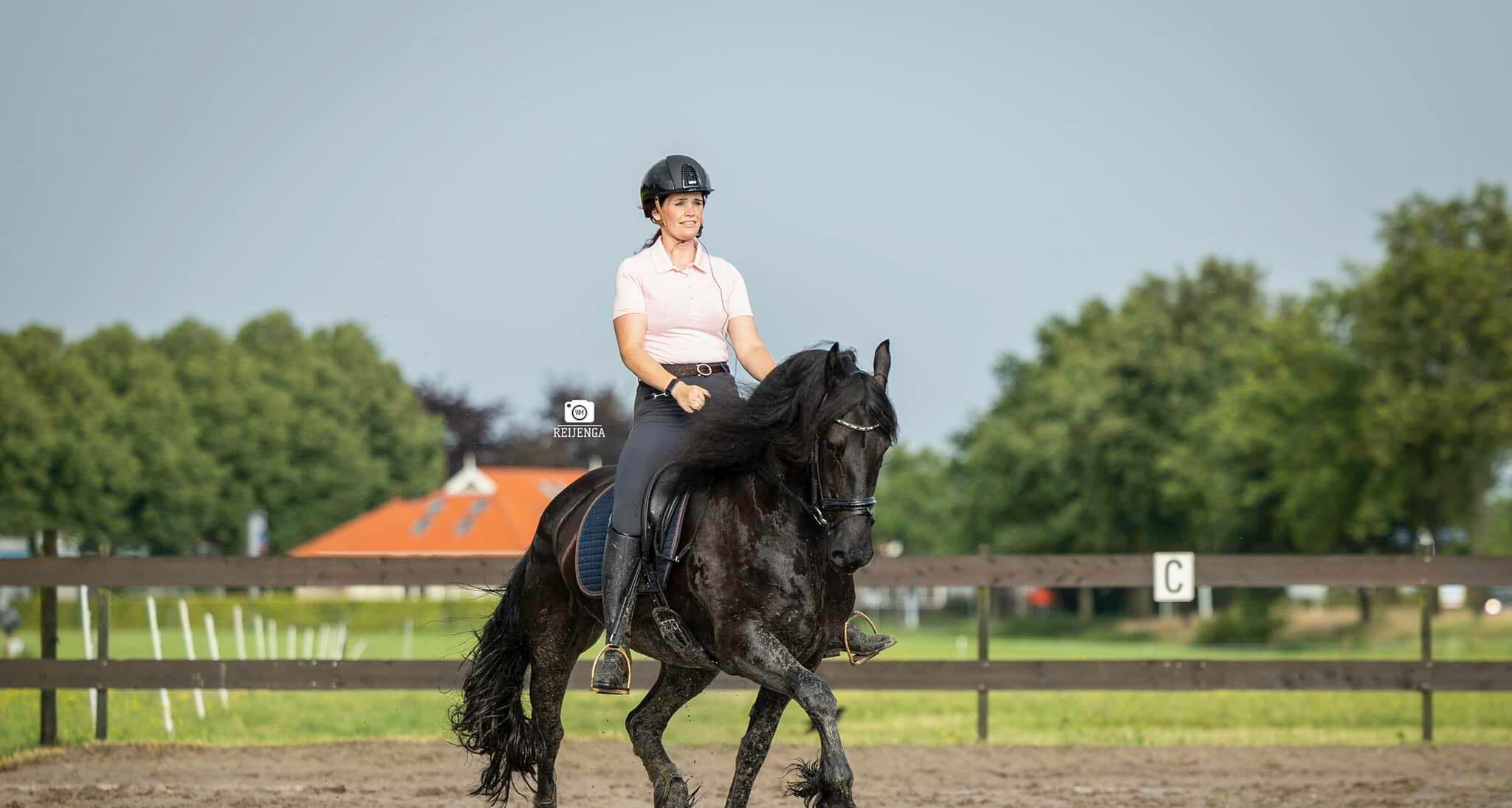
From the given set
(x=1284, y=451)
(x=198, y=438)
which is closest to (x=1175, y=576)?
(x=1284, y=451)

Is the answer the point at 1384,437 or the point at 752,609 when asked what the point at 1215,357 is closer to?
the point at 1384,437

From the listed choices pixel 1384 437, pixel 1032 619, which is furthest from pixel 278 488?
pixel 1384 437

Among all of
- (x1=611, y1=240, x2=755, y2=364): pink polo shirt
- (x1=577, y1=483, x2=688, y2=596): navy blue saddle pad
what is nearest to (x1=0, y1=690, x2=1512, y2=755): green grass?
(x1=577, y1=483, x2=688, y2=596): navy blue saddle pad

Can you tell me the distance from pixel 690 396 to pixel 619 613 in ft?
2.83

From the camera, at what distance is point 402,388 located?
66.9m

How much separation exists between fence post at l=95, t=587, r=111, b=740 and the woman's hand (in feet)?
22.3

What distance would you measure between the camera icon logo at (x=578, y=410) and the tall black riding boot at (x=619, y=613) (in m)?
1.24

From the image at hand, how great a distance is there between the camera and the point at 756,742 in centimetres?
562

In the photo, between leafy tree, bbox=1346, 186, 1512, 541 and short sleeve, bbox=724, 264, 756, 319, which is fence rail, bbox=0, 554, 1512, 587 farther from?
leafy tree, bbox=1346, 186, 1512, 541

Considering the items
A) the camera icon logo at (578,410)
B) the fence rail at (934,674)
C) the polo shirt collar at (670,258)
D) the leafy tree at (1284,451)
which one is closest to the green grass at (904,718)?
the fence rail at (934,674)

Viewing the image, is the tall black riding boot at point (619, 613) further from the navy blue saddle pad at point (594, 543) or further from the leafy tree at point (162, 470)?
the leafy tree at point (162, 470)

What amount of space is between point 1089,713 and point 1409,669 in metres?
4.51

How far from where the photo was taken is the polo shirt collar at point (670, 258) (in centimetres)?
603

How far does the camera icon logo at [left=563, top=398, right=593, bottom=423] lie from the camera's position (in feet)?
22.9
